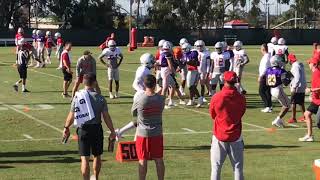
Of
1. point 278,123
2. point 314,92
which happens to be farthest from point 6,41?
point 314,92

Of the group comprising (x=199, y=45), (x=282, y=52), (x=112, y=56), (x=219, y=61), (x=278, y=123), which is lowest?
(x=278, y=123)

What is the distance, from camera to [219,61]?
20.1 metres

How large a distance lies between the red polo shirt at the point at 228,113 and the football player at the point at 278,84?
7.12 meters

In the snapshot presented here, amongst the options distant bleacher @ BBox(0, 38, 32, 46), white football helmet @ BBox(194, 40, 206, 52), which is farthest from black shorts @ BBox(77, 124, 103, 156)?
distant bleacher @ BBox(0, 38, 32, 46)

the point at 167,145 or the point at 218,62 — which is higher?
the point at 218,62

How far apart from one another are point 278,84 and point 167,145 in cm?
407

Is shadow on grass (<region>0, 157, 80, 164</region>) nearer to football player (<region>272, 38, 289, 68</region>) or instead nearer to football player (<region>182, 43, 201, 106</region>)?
football player (<region>272, 38, 289, 68</region>)

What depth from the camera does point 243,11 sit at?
11369 cm

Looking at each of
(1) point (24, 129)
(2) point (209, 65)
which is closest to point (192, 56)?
(2) point (209, 65)

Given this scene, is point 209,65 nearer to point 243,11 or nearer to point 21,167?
point 21,167

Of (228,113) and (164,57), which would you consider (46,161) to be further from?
(164,57)

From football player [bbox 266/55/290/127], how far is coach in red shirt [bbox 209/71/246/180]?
7.14 metres

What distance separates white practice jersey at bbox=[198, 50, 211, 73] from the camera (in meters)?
20.3

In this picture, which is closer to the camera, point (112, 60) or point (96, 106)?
point (96, 106)
